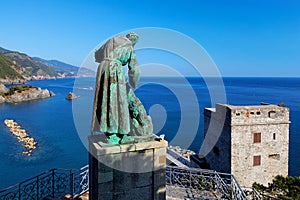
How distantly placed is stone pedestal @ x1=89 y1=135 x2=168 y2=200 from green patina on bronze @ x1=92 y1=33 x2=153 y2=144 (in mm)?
276

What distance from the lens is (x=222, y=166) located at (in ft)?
59.6

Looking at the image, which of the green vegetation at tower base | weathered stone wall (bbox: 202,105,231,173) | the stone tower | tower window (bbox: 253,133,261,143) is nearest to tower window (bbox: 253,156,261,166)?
the stone tower

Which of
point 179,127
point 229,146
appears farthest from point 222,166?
point 179,127

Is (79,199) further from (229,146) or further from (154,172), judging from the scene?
(229,146)

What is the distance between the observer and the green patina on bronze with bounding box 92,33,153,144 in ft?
16.5

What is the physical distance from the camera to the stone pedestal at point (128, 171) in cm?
488

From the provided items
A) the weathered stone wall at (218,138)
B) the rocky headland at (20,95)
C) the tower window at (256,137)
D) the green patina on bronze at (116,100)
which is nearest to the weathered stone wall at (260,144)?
the tower window at (256,137)

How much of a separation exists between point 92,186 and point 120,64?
2.56 m

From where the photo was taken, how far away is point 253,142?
1756cm

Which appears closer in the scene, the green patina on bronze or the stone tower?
the green patina on bronze

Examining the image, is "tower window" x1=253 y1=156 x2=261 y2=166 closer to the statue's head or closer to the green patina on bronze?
the green patina on bronze

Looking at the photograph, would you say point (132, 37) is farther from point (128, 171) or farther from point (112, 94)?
point (128, 171)

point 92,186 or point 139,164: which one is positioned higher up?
point 139,164

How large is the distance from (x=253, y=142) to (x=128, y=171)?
1463 centimetres
